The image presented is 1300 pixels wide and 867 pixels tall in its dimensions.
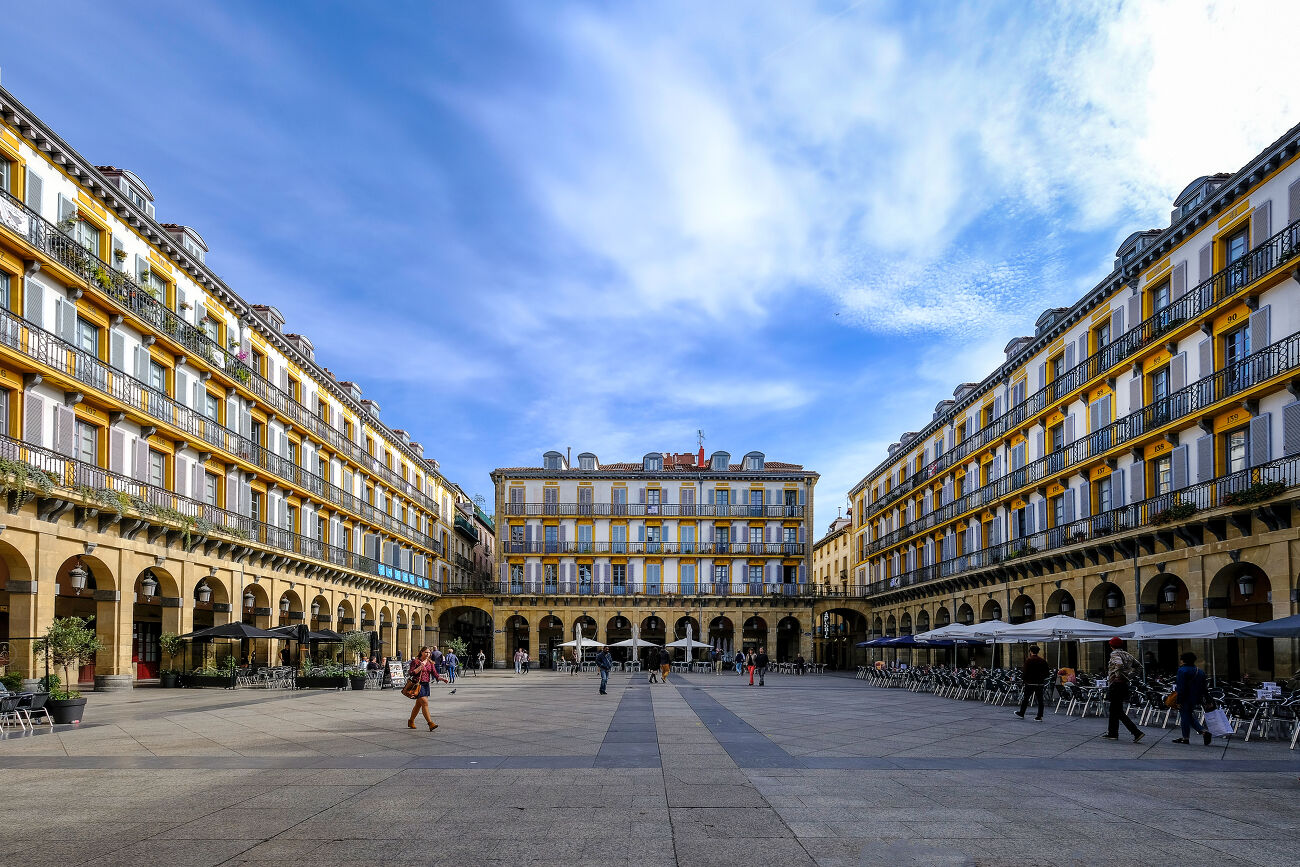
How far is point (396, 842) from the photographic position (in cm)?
858

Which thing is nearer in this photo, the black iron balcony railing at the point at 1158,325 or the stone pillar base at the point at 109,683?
the black iron balcony railing at the point at 1158,325

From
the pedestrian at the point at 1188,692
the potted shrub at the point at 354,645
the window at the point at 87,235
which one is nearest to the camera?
the pedestrian at the point at 1188,692

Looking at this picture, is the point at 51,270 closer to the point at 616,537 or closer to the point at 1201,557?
the point at 1201,557

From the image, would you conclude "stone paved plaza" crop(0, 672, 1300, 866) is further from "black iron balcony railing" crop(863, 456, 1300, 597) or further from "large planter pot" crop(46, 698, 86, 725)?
"black iron balcony railing" crop(863, 456, 1300, 597)

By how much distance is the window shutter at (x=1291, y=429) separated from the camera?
75.0 ft

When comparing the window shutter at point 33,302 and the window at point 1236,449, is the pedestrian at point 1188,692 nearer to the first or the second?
the window at point 1236,449

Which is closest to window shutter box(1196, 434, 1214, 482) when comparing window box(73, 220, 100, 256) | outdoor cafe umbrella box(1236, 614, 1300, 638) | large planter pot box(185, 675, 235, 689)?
outdoor cafe umbrella box(1236, 614, 1300, 638)

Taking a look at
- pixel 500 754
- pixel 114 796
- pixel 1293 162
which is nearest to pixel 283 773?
pixel 114 796

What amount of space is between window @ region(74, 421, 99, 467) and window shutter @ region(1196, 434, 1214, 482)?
93.7 ft

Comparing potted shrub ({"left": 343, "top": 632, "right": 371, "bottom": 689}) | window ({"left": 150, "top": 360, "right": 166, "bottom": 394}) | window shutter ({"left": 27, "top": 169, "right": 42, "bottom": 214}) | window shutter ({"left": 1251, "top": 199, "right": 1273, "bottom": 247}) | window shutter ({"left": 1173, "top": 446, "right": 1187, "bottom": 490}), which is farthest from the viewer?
potted shrub ({"left": 343, "top": 632, "right": 371, "bottom": 689})

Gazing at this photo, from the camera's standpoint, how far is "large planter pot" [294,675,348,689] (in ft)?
105

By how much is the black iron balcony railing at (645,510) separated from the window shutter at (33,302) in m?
44.1

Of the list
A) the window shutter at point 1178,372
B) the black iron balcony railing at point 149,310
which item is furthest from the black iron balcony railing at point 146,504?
the window shutter at point 1178,372

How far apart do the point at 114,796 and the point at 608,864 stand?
6014 mm
